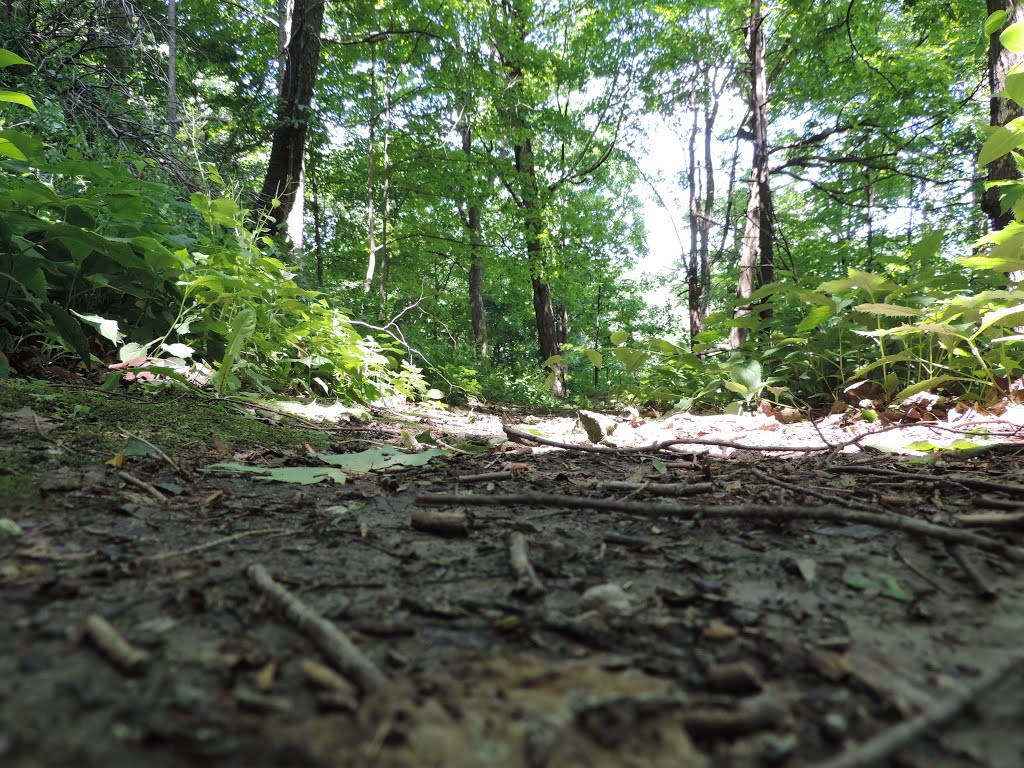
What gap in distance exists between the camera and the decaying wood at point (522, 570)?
33.0 inches

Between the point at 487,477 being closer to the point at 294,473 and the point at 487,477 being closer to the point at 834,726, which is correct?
the point at 294,473

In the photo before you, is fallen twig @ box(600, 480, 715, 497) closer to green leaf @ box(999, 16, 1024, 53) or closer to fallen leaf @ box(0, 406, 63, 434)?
fallen leaf @ box(0, 406, 63, 434)

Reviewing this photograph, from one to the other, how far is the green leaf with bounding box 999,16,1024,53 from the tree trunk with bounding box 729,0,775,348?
3.70 meters

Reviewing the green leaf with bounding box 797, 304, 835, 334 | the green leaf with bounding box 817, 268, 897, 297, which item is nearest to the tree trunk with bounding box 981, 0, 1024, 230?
the green leaf with bounding box 817, 268, 897, 297

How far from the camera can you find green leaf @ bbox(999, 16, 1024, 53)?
2.15m

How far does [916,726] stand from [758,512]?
2.27 ft

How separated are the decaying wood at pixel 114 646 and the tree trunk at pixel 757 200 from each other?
6241mm

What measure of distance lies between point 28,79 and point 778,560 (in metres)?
5.94

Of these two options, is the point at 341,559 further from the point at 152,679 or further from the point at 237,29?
the point at 237,29

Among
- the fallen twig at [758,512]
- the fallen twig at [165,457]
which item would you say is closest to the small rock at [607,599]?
the fallen twig at [758,512]

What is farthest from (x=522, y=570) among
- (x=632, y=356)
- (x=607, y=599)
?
(x=632, y=356)

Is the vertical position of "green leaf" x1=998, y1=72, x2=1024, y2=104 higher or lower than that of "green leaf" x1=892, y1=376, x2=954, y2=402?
higher

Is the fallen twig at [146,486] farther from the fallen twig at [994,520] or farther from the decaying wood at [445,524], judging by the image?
the fallen twig at [994,520]

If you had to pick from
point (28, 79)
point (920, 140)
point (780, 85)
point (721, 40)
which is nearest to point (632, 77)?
point (721, 40)
